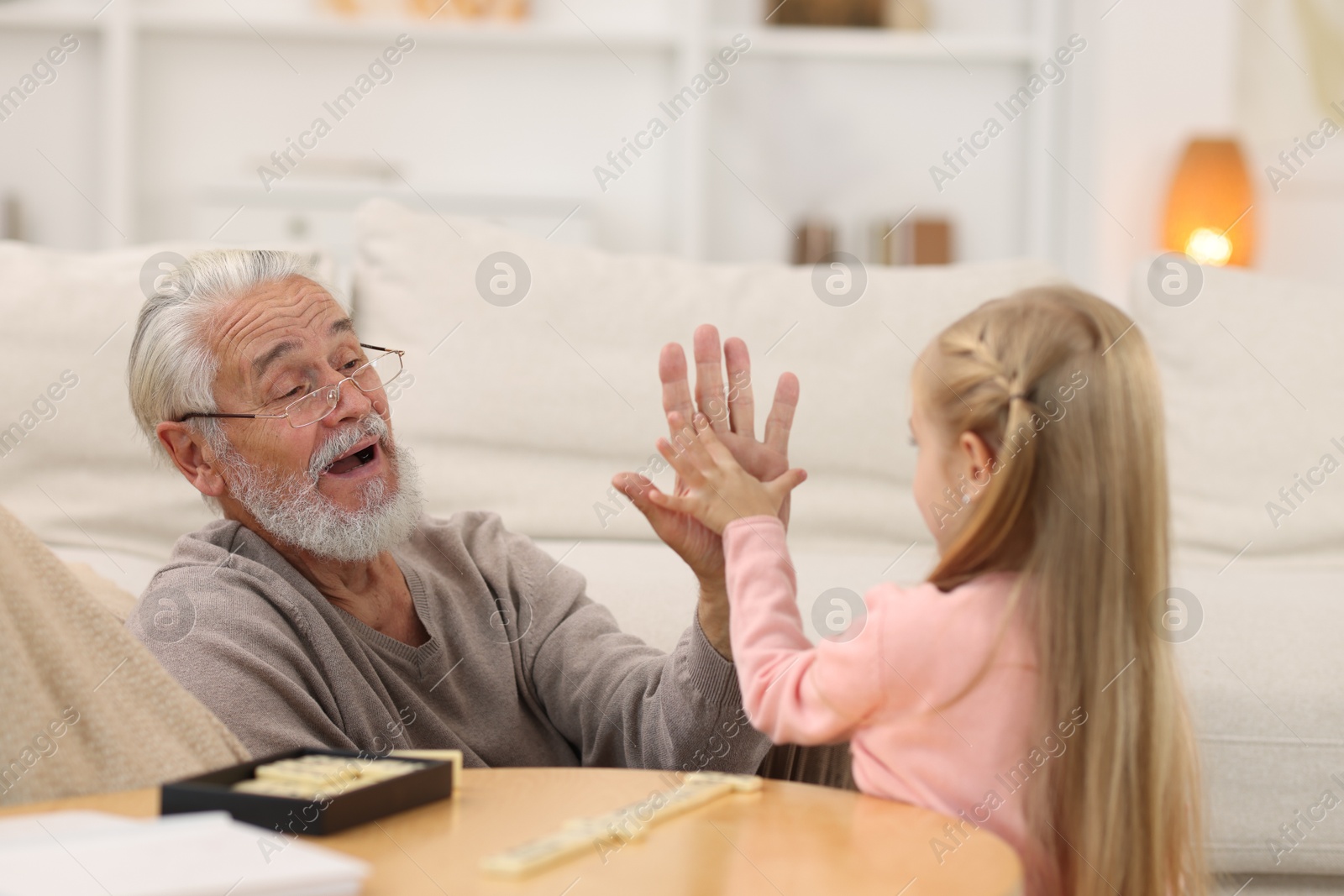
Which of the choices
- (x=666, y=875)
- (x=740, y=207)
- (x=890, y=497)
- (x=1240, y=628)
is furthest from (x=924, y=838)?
(x=740, y=207)

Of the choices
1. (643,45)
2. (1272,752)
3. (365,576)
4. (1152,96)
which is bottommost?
(1272,752)

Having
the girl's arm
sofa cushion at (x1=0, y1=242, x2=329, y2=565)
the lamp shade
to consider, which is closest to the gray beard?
the girl's arm

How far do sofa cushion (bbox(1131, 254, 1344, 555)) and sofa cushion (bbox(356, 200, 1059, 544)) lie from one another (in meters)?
0.37

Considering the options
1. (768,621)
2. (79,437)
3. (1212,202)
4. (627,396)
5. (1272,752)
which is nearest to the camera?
(768,621)

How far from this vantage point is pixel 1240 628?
159cm

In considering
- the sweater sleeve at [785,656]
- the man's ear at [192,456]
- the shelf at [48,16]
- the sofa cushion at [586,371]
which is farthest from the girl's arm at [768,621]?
the shelf at [48,16]

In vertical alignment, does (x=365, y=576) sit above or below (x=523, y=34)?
below

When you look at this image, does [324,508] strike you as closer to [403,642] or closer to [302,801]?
[403,642]

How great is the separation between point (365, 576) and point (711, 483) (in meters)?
0.50

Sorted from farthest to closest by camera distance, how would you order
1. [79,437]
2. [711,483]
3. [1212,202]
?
[1212,202] → [79,437] → [711,483]

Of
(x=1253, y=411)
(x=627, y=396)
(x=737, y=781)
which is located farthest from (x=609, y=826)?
(x=1253, y=411)

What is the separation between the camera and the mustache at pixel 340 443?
4.37 ft

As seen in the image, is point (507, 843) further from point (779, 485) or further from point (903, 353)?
point (903, 353)

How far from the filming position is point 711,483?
110 cm
